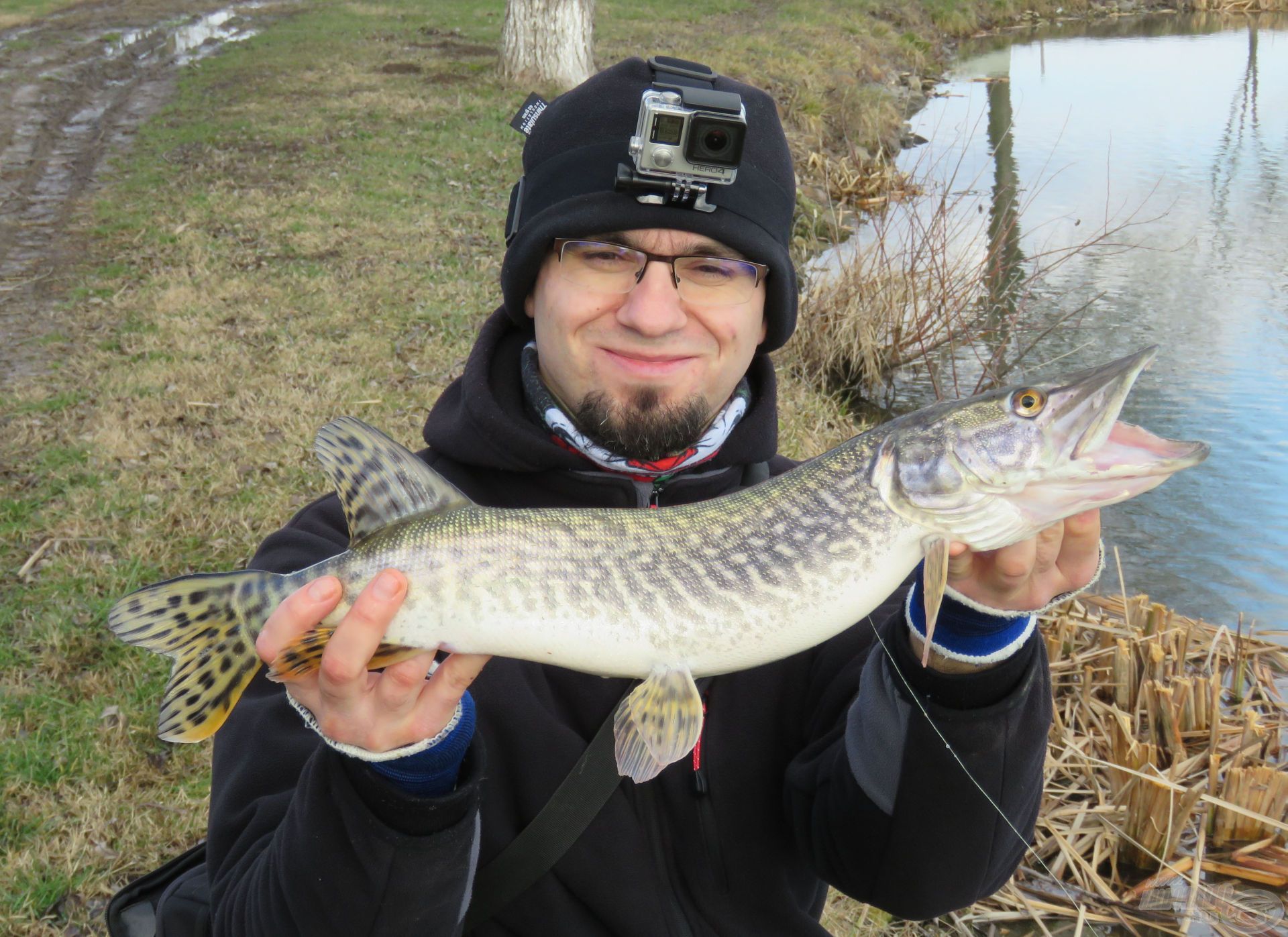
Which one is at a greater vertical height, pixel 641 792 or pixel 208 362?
pixel 641 792

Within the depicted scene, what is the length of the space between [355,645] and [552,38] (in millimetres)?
13046

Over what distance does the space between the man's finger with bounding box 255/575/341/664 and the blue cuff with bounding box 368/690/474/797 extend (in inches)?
10.8

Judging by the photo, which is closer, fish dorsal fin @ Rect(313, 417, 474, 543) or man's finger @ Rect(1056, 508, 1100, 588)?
man's finger @ Rect(1056, 508, 1100, 588)

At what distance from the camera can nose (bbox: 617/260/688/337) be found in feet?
7.97

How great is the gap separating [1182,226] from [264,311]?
806cm

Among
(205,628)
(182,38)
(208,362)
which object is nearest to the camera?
(205,628)

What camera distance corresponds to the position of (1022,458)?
1.92m

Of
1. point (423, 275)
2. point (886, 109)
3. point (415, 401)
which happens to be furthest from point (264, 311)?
point (886, 109)

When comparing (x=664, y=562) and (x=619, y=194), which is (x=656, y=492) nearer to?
(x=664, y=562)

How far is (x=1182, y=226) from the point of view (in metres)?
9.30

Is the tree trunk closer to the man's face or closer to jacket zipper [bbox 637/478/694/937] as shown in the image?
the man's face

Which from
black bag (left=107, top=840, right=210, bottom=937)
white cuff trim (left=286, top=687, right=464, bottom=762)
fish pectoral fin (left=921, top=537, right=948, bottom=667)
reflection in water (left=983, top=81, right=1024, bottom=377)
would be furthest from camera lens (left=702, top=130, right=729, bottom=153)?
reflection in water (left=983, top=81, right=1024, bottom=377)

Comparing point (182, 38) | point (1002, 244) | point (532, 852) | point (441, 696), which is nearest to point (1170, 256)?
point (1002, 244)

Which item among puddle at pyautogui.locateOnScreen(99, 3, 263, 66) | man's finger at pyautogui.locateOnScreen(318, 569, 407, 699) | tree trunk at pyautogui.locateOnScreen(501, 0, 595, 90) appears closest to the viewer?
man's finger at pyautogui.locateOnScreen(318, 569, 407, 699)
